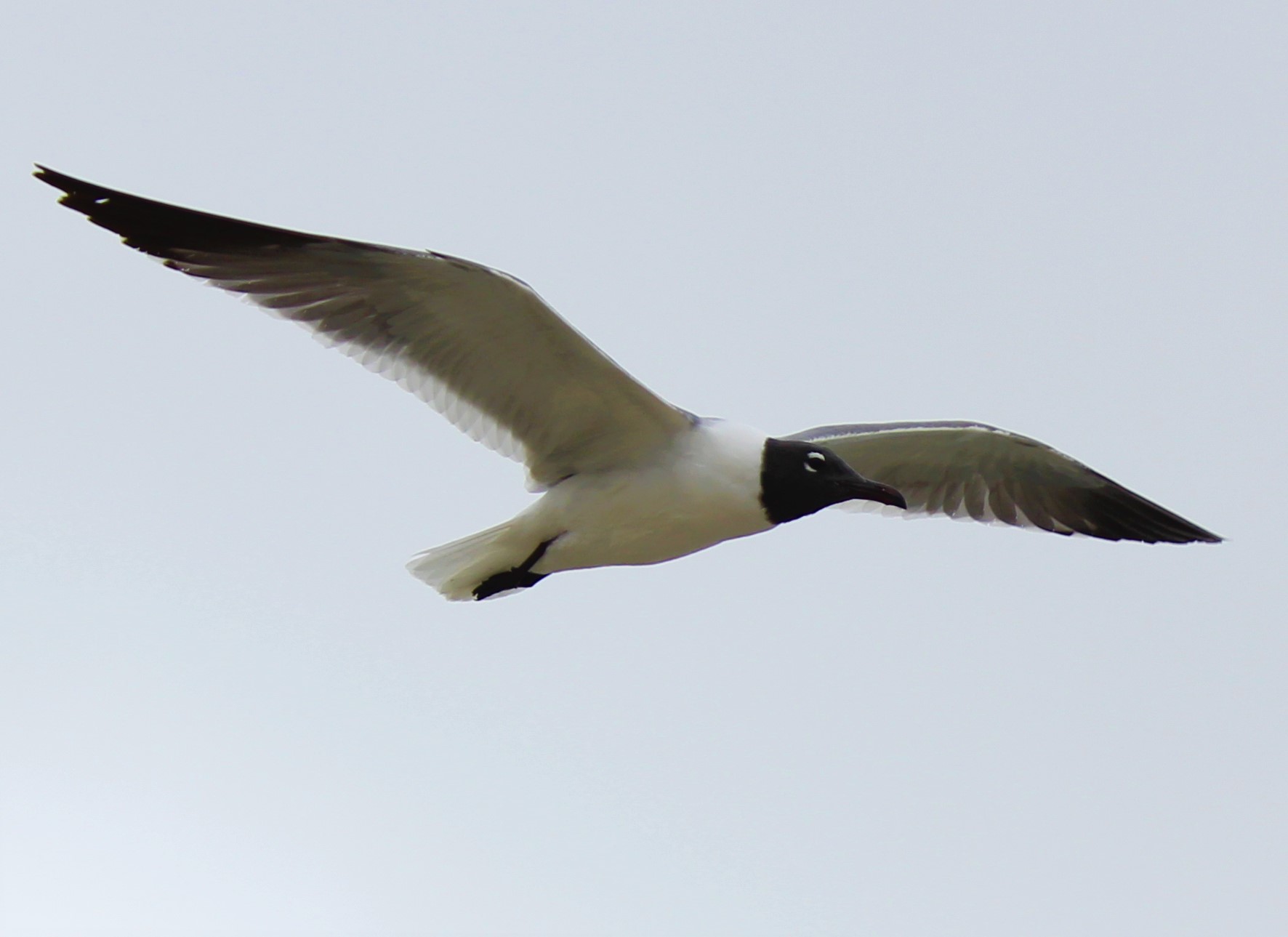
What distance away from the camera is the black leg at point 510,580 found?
6824mm

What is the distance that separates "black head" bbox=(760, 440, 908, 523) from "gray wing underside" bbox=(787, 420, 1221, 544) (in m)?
1.14

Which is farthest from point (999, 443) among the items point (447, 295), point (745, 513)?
point (447, 295)

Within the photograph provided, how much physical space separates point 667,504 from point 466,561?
3.19ft

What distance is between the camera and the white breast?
21.1ft

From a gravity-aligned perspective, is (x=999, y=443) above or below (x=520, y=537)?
above

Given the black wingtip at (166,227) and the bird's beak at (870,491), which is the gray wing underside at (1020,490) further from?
the black wingtip at (166,227)

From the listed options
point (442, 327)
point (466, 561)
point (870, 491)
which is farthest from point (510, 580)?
point (870, 491)

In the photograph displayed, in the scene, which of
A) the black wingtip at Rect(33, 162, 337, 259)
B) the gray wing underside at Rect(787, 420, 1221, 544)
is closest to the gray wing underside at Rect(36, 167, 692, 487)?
the black wingtip at Rect(33, 162, 337, 259)

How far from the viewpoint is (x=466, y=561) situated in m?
6.82

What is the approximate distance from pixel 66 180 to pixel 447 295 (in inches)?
56.3

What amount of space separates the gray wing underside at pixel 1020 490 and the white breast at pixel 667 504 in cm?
144

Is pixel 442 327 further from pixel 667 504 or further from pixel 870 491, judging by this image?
pixel 870 491

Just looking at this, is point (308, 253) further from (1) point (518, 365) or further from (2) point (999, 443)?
(2) point (999, 443)

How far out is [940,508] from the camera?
8180 millimetres
